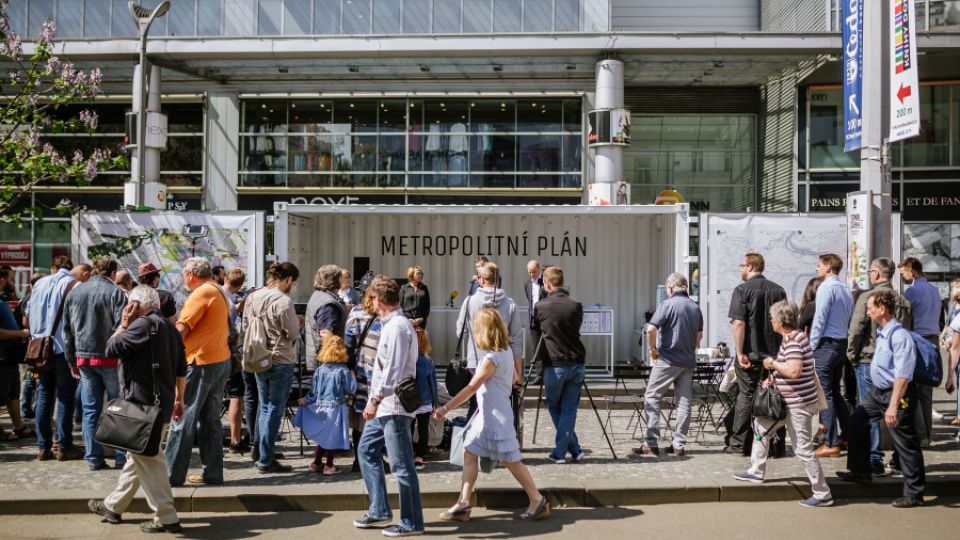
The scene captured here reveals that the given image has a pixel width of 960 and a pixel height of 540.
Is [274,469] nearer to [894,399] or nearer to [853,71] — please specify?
[894,399]

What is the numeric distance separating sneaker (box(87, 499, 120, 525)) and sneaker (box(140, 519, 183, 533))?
0.32 metres

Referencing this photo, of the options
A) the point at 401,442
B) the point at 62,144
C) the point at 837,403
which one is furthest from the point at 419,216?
the point at 62,144

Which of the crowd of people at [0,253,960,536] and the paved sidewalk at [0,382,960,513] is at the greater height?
the crowd of people at [0,253,960,536]

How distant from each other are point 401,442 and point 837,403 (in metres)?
4.76

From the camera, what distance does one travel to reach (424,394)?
7.66m

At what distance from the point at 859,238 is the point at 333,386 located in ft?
18.4

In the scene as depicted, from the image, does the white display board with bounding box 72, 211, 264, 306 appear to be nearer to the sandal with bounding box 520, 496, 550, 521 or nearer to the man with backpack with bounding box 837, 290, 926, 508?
the sandal with bounding box 520, 496, 550, 521

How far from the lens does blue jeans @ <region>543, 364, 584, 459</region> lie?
8.57m

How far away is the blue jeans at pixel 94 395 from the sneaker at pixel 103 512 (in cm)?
129

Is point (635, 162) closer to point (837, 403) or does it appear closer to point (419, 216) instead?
point (419, 216)

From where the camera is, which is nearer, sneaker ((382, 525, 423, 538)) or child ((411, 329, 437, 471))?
sneaker ((382, 525, 423, 538))

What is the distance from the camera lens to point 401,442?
639 cm

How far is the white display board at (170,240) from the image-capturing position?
1284cm

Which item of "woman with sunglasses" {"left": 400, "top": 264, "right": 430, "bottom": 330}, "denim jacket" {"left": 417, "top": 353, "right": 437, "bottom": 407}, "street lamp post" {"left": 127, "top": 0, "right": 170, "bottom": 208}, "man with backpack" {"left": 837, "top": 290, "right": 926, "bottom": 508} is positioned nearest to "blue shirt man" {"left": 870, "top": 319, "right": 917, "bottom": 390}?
"man with backpack" {"left": 837, "top": 290, "right": 926, "bottom": 508}
